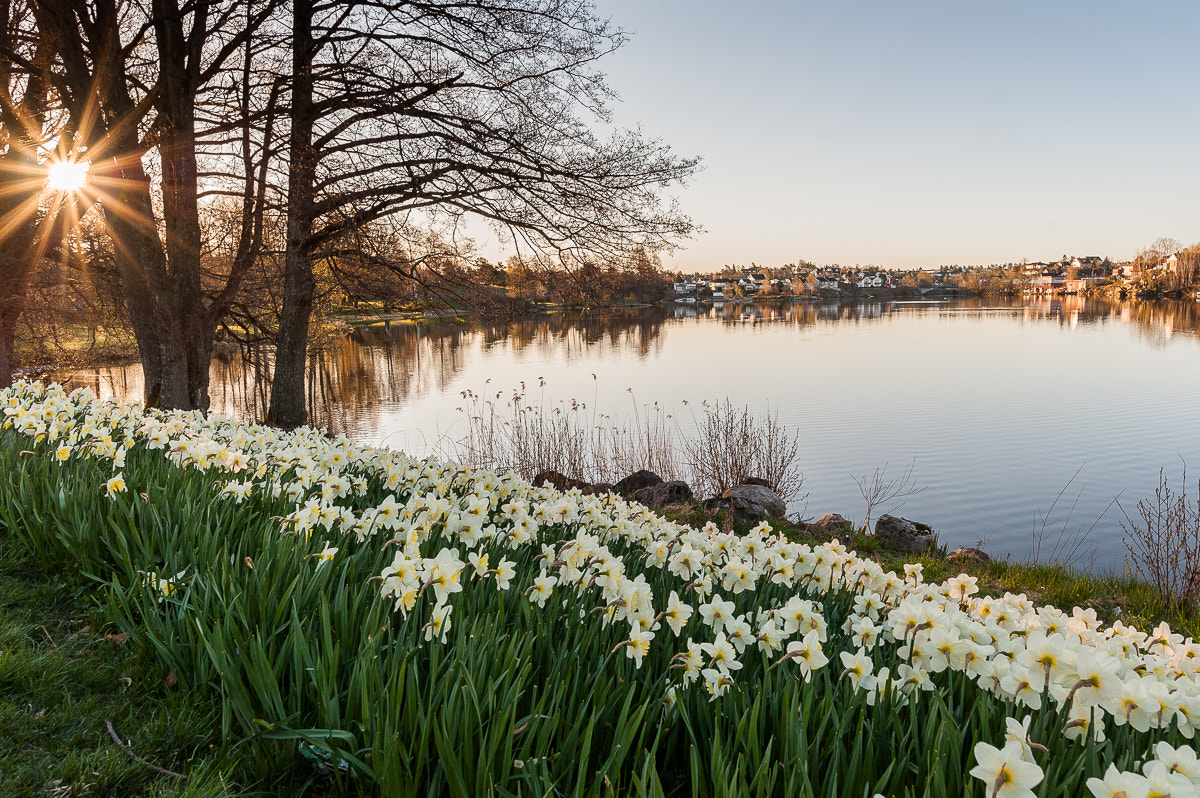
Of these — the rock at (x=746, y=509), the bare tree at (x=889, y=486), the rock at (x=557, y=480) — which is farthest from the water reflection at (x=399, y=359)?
the bare tree at (x=889, y=486)

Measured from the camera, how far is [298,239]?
35.4ft

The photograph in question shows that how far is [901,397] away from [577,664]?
21379 millimetres

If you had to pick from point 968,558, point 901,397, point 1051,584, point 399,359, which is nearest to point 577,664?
point 1051,584

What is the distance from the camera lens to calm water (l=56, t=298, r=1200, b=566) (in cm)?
1168

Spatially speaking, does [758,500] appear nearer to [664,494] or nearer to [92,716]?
[664,494]

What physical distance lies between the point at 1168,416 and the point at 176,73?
75.9ft

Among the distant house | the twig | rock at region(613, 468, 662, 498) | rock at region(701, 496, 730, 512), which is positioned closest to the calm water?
rock at region(613, 468, 662, 498)

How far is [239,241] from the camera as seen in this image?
12258 mm

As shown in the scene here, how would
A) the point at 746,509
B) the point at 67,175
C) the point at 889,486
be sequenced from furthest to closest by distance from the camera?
the point at 889,486 < the point at 67,175 < the point at 746,509

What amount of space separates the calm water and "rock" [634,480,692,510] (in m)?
2.75

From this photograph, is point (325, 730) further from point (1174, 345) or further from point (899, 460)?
point (1174, 345)

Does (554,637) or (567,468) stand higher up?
(554,637)

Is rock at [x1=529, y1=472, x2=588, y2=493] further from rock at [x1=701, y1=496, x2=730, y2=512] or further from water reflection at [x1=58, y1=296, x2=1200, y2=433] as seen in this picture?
water reflection at [x1=58, y1=296, x2=1200, y2=433]

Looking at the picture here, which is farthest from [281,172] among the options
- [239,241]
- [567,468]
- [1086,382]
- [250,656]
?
[1086,382]
